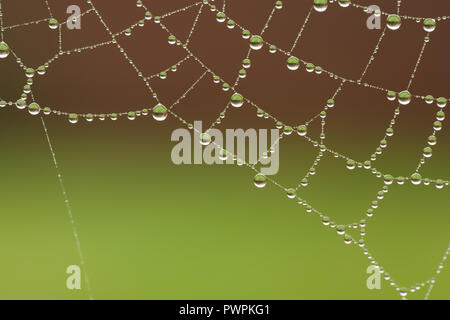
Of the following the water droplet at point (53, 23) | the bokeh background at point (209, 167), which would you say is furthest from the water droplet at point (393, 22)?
the water droplet at point (53, 23)

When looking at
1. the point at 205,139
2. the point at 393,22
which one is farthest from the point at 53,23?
the point at 393,22

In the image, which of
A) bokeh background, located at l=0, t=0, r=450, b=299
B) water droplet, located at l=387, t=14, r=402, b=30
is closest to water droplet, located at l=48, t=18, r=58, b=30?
bokeh background, located at l=0, t=0, r=450, b=299

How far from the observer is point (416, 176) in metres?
1.37

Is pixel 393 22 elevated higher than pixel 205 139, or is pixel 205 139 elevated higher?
pixel 393 22

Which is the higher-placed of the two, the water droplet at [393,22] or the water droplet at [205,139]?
the water droplet at [393,22]

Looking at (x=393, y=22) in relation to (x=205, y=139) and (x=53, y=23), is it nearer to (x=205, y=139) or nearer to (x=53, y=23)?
(x=205, y=139)

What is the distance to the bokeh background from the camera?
1.61 meters

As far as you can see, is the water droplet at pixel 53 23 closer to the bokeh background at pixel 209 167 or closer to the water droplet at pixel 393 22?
the bokeh background at pixel 209 167

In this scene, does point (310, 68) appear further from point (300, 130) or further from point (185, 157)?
point (185, 157)

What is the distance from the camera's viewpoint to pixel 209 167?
71.2 inches

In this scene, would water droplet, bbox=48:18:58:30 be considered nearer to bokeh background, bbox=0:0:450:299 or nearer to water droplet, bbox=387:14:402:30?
bokeh background, bbox=0:0:450:299

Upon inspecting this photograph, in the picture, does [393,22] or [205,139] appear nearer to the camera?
[393,22]

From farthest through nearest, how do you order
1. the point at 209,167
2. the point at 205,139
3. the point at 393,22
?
A: the point at 209,167 → the point at 205,139 → the point at 393,22

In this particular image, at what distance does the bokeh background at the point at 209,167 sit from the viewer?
5.30 ft
